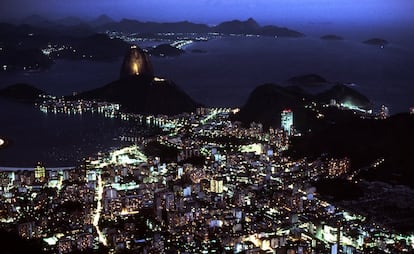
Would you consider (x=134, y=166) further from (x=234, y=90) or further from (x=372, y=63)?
(x=372, y=63)

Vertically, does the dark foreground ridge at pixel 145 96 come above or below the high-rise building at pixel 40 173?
above

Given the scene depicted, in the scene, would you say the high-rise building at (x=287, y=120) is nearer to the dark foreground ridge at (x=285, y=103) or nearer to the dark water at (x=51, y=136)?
the dark foreground ridge at (x=285, y=103)

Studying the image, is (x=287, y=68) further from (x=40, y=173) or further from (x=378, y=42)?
(x=40, y=173)

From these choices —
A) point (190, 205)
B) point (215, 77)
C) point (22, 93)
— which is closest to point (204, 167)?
point (190, 205)

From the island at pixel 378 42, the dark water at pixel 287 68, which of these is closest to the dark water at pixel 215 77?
the dark water at pixel 287 68

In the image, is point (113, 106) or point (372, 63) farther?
point (372, 63)

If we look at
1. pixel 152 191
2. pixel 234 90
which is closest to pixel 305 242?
pixel 152 191
